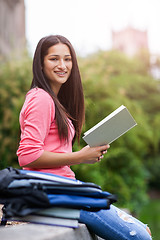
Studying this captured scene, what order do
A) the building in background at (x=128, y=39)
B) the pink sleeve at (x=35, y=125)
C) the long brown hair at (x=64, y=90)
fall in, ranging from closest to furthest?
the pink sleeve at (x=35, y=125) < the long brown hair at (x=64, y=90) < the building in background at (x=128, y=39)

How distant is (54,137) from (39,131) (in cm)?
14

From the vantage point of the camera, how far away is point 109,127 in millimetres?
1838

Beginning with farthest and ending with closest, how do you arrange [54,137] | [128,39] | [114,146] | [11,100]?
[128,39]
[114,146]
[11,100]
[54,137]

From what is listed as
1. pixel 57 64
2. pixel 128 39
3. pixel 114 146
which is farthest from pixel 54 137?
pixel 128 39

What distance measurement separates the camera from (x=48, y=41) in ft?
6.84

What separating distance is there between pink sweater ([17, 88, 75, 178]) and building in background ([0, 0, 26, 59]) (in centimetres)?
821

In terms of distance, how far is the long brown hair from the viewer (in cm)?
194

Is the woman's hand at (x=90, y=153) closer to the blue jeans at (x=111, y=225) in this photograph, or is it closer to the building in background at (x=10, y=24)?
the blue jeans at (x=111, y=225)

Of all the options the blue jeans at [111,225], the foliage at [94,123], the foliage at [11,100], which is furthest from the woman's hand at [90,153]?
the foliage at [11,100]

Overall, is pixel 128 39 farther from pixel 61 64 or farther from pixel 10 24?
pixel 61 64

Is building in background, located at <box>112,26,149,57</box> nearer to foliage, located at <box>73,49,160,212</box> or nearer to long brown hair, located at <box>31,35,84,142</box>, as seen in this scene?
foliage, located at <box>73,49,160,212</box>

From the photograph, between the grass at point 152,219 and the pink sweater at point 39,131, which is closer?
the pink sweater at point 39,131

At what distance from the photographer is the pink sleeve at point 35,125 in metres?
1.79

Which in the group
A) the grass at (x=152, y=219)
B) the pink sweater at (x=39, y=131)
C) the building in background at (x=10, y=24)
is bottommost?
the grass at (x=152, y=219)
